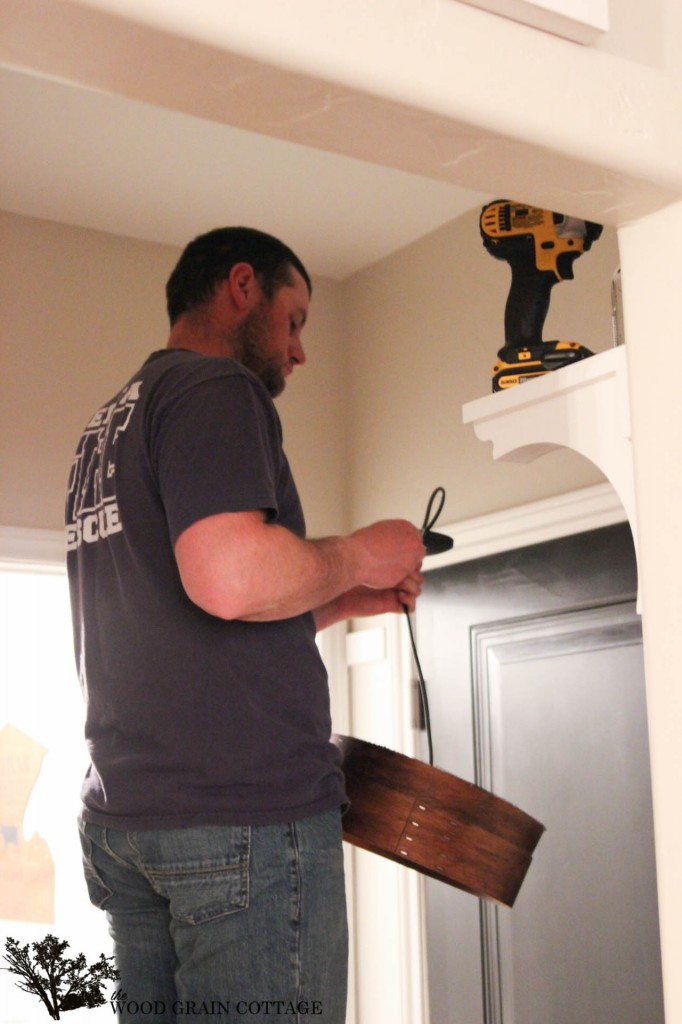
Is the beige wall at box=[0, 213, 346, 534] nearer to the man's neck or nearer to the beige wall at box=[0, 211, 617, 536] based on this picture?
the beige wall at box=[0, 211, 617, 536]

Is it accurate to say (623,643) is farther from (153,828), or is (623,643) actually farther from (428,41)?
(428,41)

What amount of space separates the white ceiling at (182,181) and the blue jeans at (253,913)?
168 centimetres

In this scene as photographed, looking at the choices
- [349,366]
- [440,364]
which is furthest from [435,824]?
[349,366]

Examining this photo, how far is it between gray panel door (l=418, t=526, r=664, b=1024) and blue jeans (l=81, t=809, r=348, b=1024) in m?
1.20

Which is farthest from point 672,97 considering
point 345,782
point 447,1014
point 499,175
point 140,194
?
point 447,1014

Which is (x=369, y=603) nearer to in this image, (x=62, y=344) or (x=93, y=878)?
(x=93, y=878)

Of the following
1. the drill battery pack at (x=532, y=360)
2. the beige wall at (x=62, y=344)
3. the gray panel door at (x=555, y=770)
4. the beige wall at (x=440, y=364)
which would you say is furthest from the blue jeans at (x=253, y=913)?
the beige wall at (x=62, y=344)

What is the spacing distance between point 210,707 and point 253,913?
0.18 m

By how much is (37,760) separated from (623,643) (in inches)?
53.7

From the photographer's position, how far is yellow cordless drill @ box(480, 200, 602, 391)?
1.35m

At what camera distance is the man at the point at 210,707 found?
38.4 inches

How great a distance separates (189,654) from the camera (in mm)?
1029

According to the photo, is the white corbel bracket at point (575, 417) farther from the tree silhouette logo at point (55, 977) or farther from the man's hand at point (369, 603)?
the tree silhouette logo at point (55, 977)

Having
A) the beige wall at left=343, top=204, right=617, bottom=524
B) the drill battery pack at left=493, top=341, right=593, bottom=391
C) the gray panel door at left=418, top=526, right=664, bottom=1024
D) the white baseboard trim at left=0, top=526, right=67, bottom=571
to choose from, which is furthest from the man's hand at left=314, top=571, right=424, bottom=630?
the white baseboard trim at left=0, top=526, right=67, bottom=571
